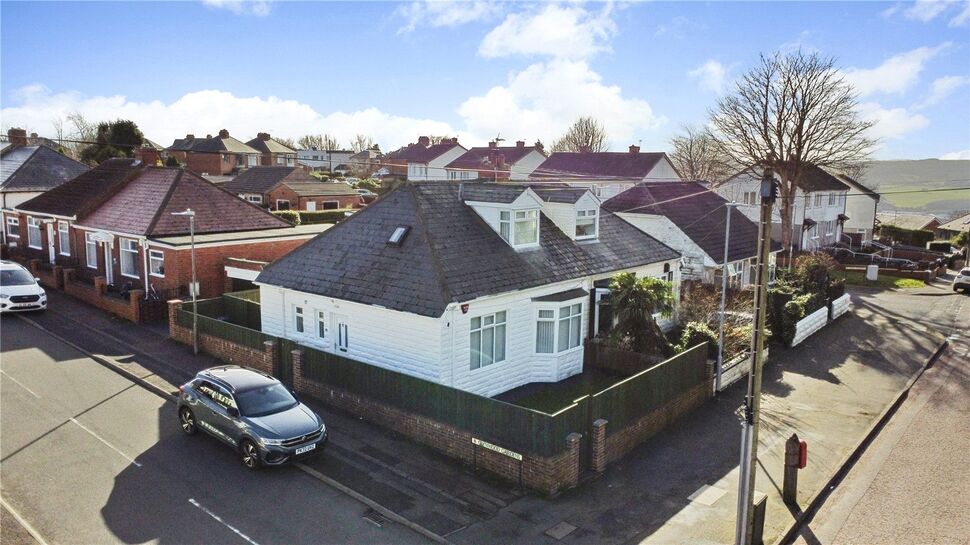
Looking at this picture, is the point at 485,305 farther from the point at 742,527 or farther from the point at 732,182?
the point at 732,182

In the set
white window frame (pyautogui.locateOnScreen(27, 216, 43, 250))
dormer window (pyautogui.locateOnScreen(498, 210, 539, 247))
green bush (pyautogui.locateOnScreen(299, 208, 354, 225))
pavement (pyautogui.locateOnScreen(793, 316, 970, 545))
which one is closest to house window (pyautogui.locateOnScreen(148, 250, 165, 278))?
white window frame (pyautogui.locateOnScreen(27, 216, 43, 250))

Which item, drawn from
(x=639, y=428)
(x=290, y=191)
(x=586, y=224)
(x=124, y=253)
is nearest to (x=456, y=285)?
(x=639, y=428)

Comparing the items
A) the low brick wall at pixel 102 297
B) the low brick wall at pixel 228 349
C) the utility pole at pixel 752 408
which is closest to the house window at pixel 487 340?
the low brick wall at pixel 228 349

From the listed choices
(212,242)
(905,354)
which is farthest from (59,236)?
(905,354)

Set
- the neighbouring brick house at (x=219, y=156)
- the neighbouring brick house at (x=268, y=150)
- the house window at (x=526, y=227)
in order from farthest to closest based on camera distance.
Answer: the neighbouring brick house at (x=268, y=150) → the neighbouring brick house at (x=219, y=156) → the house window at (x=526, y=227)

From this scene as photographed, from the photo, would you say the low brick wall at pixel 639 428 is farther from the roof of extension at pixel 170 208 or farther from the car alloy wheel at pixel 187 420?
the roof of extension at pixel 170 208

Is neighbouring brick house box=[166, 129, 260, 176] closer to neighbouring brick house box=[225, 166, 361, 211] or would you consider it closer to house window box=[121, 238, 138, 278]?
neighbouring brick house box=[225, 166, 361, 211]
